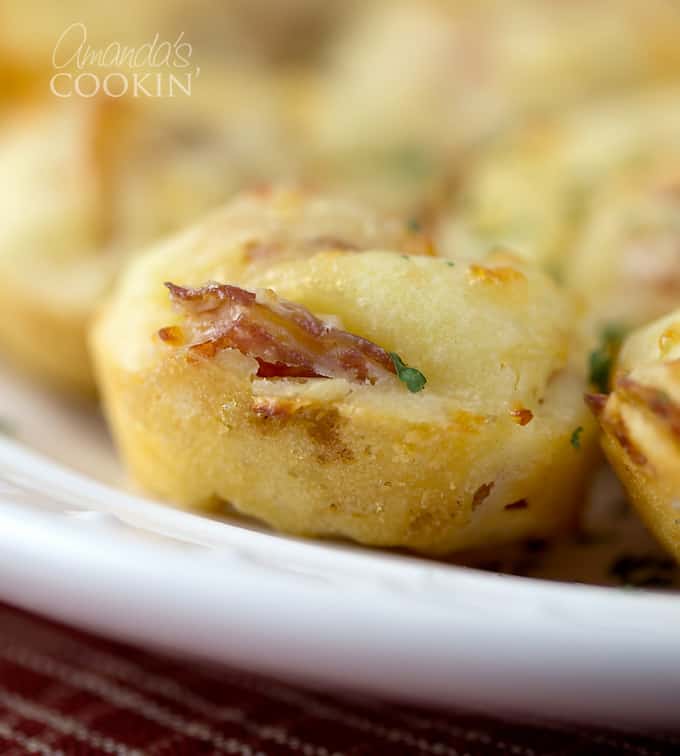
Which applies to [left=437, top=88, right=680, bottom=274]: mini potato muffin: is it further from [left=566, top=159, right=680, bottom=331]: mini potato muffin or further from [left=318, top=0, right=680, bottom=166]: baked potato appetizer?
[left=318, top=0, right=680, bottom=166]: baked potato appetizer

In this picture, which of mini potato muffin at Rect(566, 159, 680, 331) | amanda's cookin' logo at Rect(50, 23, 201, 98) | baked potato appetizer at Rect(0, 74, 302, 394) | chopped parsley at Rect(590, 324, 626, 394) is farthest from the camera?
amanda's cookin' logo at Rect(50, 23, 201, 98)

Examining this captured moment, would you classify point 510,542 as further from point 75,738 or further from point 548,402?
point 75,738

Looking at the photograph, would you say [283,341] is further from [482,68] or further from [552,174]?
[482,68]

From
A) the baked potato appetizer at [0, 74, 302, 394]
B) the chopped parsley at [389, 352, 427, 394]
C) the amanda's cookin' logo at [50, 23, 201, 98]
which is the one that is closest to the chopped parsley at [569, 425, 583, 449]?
the chopped parsley at [389, 352, 427, 394]

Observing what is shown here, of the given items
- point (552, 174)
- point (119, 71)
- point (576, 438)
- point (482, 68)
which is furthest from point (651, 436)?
point (482, 68)

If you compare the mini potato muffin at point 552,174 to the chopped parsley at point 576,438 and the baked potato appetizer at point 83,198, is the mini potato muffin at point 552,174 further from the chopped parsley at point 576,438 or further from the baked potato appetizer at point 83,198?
the chopped parsley at point 576,438

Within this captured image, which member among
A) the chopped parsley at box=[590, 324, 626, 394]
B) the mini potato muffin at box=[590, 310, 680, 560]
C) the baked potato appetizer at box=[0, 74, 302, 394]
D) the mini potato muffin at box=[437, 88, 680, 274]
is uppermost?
the mini potato muffin at box=[437, 88, 680, 274]

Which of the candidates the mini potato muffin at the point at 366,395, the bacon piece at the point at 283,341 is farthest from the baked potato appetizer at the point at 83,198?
the bacon piece at the point at 283,341
